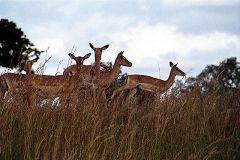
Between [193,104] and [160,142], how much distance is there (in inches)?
57.6

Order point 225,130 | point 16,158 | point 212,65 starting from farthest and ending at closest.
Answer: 1. point 212,65
2. point 225,130
3. point 16,158

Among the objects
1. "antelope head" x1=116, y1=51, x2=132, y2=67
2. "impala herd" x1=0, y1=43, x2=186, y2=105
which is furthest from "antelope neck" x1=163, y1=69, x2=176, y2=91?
"antelope head" x1=116, y1=51, x2=132, y2=67

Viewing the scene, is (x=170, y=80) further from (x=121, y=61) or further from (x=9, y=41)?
(x=9, y=41)

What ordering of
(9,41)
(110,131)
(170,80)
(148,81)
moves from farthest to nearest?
(9,41), (148,81), (170,80), (110,131)

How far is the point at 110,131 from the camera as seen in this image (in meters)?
5.70

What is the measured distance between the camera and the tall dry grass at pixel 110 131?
4.86 m

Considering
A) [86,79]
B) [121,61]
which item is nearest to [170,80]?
[121,61]

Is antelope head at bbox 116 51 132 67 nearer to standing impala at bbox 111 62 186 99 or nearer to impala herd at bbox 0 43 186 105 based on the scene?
impala herd at bbox 0 43 186 105

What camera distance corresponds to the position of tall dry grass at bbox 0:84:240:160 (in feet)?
15.9

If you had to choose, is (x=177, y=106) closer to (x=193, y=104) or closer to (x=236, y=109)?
(x=193, y=104)

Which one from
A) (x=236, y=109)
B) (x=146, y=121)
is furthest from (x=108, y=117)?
(x=236, y=109)

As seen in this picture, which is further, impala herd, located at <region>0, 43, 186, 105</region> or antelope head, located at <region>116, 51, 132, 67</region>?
antelope head, located at <region>116, 51, 132, 67</region>

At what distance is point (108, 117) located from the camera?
609 cm

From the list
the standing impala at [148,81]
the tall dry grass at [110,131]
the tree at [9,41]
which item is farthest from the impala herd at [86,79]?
the tree at [9,41]
